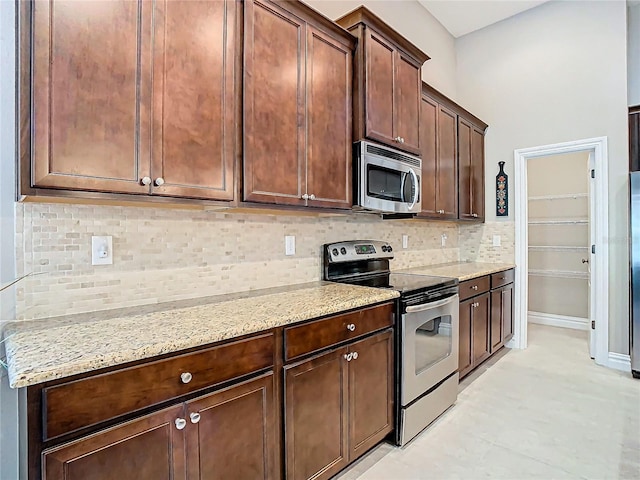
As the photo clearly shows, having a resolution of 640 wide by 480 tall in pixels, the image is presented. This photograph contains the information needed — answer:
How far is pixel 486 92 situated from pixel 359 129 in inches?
113

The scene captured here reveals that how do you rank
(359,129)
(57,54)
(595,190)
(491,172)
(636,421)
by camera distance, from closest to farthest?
(57,54) < (359,129) < (636,421) < (595,190) < (491,172)

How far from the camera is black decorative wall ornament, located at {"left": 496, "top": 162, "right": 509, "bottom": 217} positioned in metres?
4.04

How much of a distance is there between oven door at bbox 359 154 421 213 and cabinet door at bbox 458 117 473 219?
1.19 m

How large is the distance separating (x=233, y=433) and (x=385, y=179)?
69.3 inches

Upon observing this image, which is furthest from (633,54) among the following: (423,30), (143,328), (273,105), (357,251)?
(143,328)

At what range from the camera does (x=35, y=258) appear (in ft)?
4.43

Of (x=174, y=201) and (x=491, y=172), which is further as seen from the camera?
(x=491, y=172)

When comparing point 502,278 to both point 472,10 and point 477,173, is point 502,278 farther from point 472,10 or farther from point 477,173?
point 472,10

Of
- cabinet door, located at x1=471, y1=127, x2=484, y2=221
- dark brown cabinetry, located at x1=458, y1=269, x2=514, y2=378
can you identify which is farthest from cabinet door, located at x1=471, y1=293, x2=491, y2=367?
cabinet door, located at x1=471, y1=127, x2=484, y2=221

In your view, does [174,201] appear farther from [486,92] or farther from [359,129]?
[486,92]

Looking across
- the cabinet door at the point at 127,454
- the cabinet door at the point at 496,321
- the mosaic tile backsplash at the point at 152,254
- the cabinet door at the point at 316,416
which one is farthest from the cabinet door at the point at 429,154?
the cabinet door at the point at 127,454

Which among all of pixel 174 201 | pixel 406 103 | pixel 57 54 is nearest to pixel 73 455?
pixel 174 201

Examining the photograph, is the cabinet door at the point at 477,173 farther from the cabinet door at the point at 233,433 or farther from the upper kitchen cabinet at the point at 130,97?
the cabinet door at the point at 233,433

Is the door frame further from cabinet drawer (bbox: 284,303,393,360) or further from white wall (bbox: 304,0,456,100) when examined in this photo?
cabinet drawer (bbox: 284,303,393,360)
